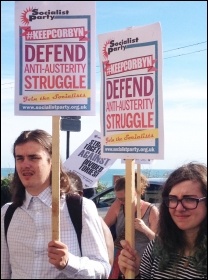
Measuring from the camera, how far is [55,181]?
333 cm

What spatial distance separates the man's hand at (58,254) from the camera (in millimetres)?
3121

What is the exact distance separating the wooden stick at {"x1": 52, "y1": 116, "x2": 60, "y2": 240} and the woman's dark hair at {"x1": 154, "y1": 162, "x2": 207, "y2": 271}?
1.85 ft

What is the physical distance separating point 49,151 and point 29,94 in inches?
16.1

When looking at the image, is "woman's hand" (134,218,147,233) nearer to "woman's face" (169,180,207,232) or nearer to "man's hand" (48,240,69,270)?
"man's hand" (48,240,69,270)

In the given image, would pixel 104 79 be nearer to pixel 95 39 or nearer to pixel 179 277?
pixel 95 39

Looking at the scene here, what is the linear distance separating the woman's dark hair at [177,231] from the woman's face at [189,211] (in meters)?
0.03

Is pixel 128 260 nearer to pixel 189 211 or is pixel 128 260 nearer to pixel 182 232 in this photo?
pixel 182 232

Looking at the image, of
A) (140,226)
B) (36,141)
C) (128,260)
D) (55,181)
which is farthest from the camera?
(140,226)

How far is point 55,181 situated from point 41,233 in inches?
12.1

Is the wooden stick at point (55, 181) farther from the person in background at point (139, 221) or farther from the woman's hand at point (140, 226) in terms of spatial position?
the woman's hand at point (140, 226)

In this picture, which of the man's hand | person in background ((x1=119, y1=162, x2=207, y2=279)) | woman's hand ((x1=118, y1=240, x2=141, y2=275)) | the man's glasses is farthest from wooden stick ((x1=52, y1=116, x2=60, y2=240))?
the man's glasses

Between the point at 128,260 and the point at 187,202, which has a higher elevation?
the point at 187,202

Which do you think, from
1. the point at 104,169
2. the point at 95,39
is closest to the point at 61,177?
the point at 95,39

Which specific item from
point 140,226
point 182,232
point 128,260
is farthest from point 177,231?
point 140,226
